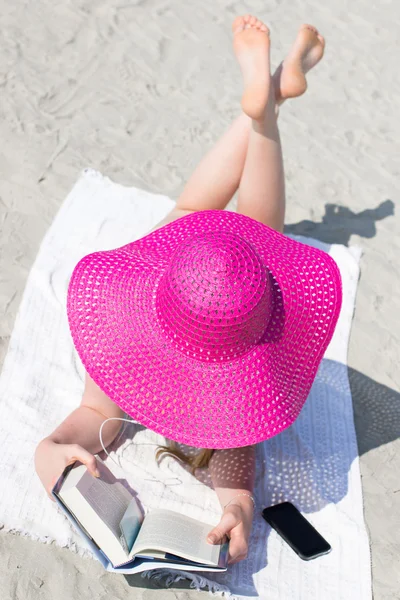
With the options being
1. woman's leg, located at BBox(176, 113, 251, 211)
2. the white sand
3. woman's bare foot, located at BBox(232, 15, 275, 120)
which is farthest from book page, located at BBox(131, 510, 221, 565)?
woman's bare foot, located at BBox(232, 15, 275, 120)

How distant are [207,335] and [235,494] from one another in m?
0.56

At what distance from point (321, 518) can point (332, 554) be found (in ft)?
0.35

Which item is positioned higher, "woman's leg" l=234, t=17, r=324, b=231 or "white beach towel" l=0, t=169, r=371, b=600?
"woman's leg" l=234, t=17, r=324, b=231

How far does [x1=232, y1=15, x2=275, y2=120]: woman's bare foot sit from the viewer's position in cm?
215

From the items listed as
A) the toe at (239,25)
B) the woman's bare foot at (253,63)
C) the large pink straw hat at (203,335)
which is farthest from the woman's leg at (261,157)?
the large pink straw hat at (203,335)

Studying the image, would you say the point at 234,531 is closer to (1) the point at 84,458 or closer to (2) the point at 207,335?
(1) the point at 84,458

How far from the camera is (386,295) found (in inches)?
112

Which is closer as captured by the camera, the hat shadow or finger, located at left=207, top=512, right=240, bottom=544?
finger, located at left=207, top=512, right=240, bottom=544

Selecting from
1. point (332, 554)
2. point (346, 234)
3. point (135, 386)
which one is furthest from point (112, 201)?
point (332, 554)

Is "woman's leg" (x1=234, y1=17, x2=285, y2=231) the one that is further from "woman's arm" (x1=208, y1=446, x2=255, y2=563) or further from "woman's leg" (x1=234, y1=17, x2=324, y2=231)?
"woman's arm" (x1=208, y1=446, x2=255, y2=563)

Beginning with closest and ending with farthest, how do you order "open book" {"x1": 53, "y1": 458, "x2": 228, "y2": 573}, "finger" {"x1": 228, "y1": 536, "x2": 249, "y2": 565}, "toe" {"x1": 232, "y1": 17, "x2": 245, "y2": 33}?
"open book" {"x1": 53, "y1": 458, "x2": 228, "y2": 573} < "finger" {"x1": 228, "y1": 536, "x2": 249, "y2": 565} < "toe" {"x1": 232, "y1": 17, "x2": 245, "y2": 33}

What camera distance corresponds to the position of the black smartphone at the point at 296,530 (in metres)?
1.92

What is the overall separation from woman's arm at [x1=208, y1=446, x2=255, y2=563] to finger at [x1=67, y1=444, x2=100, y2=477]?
313 millimetres

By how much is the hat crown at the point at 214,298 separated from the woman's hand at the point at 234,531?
0.44 meters
